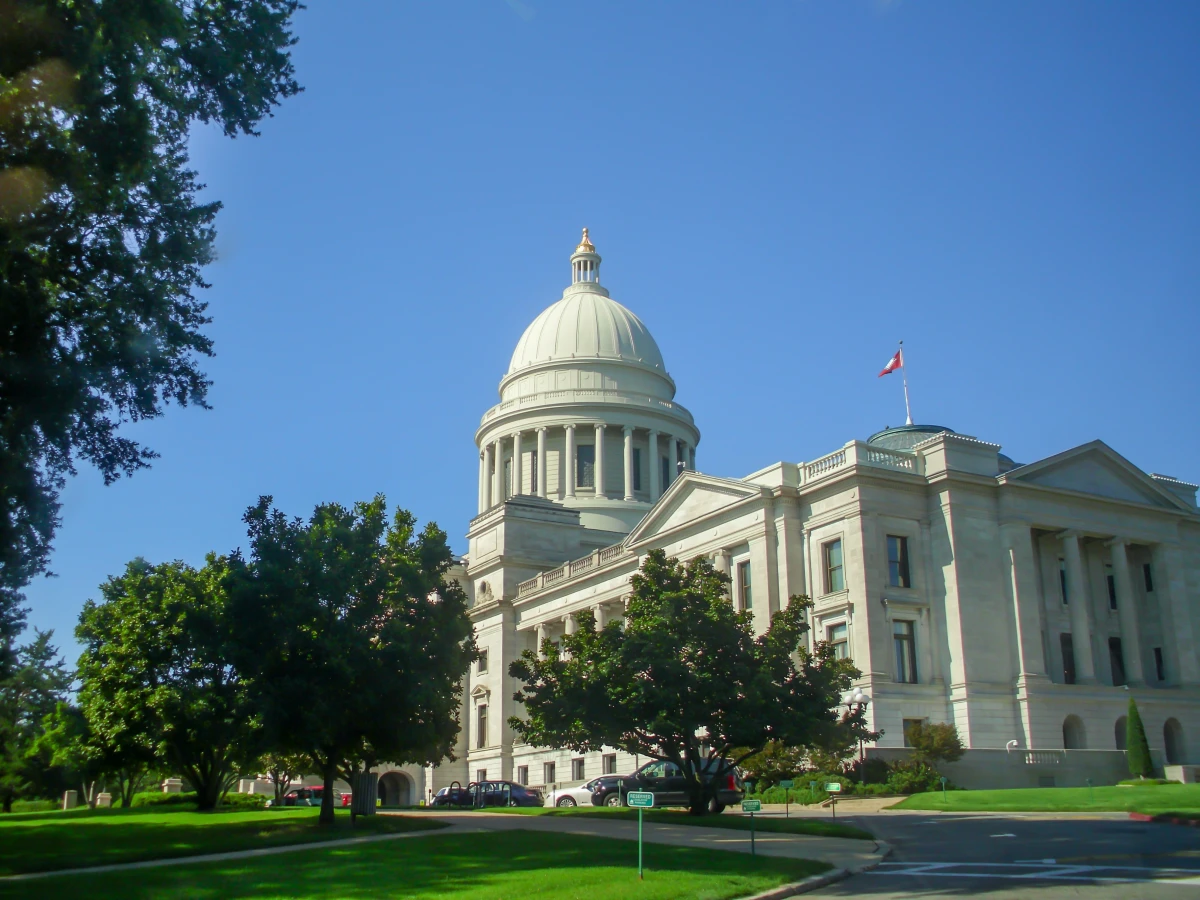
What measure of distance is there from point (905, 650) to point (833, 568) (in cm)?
476

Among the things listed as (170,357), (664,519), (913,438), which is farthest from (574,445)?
(170,357)

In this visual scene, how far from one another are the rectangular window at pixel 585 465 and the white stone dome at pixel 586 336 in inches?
297

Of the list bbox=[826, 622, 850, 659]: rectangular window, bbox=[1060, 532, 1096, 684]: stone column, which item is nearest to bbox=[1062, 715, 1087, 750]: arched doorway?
bbox=[1060, 532, 1096, 684]: stone column

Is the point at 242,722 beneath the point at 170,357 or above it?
beneath

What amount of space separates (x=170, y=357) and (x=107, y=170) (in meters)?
4.76

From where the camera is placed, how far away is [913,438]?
58312mm

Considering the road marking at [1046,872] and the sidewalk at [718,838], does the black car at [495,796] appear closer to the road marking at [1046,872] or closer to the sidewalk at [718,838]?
the sidewalk at [718,838]

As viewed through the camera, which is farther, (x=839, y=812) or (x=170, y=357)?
(x=839, y=812)

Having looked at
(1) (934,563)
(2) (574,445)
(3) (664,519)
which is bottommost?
(1) (934,563)

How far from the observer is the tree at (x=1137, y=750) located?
45938mm

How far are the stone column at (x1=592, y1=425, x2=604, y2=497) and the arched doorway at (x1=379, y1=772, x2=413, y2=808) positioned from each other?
24334 mm

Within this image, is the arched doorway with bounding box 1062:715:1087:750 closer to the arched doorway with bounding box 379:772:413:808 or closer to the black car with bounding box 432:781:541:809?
the black car with bounding box 432:781:541:809

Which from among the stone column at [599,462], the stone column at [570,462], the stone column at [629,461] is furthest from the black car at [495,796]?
the stone column at [629,461]

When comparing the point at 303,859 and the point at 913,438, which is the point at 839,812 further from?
the point at 913,438
